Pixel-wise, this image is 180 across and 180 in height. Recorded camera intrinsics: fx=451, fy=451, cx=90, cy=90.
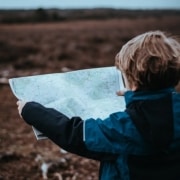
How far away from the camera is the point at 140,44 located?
1.62 metres

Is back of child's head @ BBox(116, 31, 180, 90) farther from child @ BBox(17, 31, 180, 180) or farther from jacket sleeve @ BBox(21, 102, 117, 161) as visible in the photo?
jacket sleeve @ BBox(21, 102, 117, 161)

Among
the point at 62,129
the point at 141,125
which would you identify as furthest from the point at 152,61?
the point at 62,129

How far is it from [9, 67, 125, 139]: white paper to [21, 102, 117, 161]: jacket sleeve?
13 cm

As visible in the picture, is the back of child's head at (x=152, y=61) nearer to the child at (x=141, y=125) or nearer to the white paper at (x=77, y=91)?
the child at (x=141, y=125)

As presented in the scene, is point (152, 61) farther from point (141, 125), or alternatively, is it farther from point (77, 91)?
point (77, 91)

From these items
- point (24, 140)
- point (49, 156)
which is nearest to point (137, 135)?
point (49, 156)

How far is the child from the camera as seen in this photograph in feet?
5.24

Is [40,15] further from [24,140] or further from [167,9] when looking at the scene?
[167,9]

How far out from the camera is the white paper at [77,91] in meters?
1.89

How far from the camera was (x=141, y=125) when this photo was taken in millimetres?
1600

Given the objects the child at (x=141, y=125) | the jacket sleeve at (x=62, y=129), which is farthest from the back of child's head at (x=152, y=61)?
the jacket sleeve at (x=62, y=129)

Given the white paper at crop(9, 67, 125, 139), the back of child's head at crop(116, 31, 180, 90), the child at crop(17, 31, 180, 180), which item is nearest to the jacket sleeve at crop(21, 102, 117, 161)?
the child at crop(17, 31, 180, 180)

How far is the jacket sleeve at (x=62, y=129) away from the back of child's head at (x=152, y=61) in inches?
10.6

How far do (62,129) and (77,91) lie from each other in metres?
0.35
